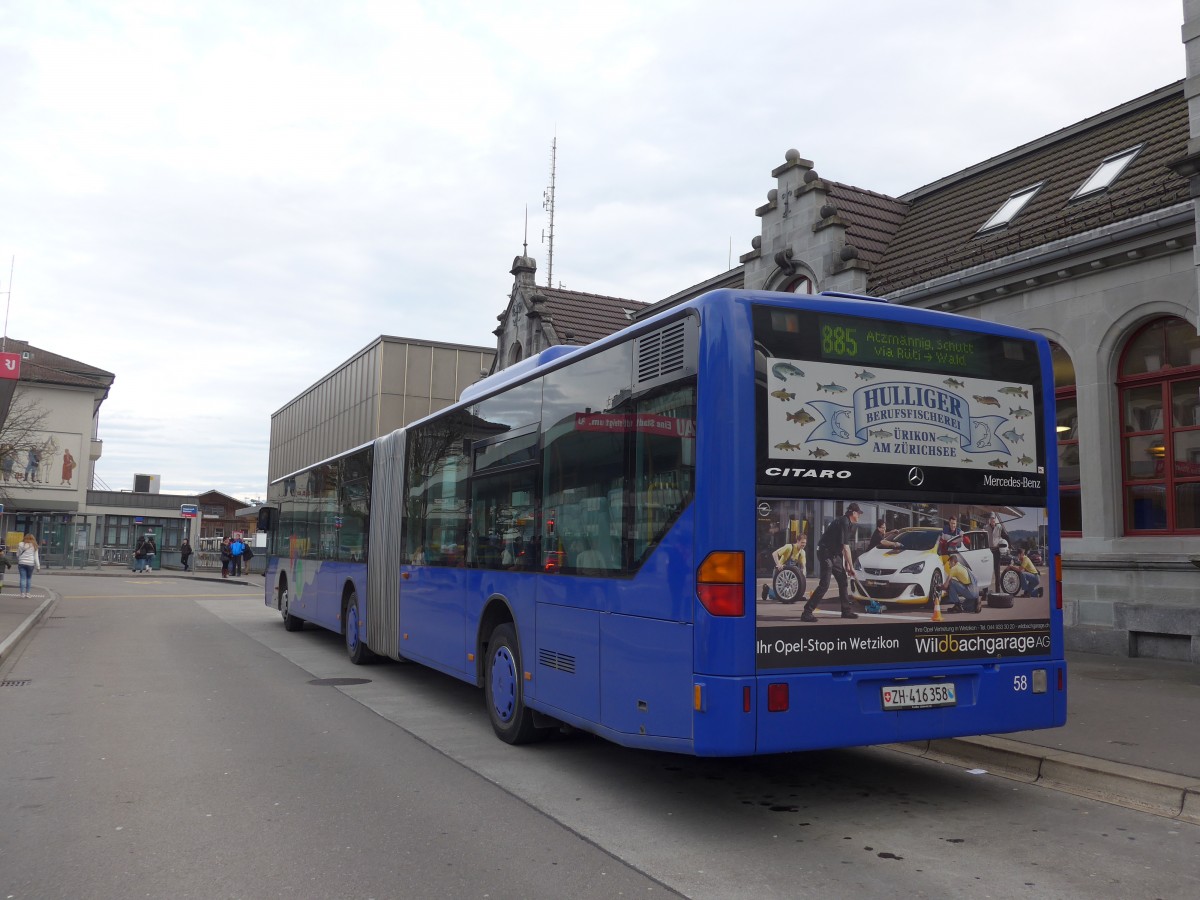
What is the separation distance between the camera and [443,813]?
6.02m

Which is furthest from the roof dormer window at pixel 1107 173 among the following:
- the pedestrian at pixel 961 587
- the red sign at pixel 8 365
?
the red sign at pixel 8 365

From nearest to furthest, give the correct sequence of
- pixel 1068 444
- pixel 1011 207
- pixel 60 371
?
pixel 1068 444, pixel 1011 207, pixel 60 371

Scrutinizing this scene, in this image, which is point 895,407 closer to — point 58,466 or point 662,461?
point 662,461

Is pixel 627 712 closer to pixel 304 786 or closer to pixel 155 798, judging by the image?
pixel 304 786

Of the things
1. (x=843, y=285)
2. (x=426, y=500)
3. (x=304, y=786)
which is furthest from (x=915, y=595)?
(x=843, y=285)

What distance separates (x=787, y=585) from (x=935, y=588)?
1.04 meters

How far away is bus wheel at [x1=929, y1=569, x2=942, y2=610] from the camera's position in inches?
239

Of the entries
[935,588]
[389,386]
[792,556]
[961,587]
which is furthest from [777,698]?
[389,386]

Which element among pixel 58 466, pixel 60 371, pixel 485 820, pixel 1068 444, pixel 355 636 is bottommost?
pixel 485 820

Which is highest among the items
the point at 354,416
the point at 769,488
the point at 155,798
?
the point at 354,416

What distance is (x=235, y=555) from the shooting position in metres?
43.2

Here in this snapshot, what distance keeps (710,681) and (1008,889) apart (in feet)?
5.52

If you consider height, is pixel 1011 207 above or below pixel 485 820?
above

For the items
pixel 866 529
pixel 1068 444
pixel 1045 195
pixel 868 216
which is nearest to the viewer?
pixel 866 529
